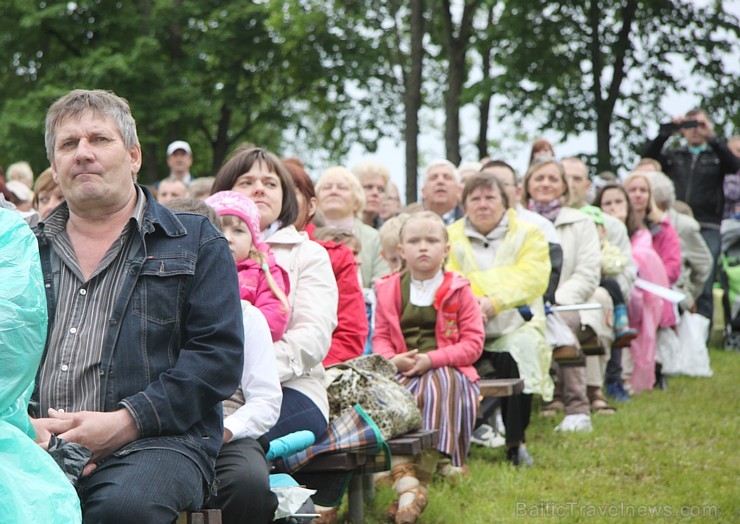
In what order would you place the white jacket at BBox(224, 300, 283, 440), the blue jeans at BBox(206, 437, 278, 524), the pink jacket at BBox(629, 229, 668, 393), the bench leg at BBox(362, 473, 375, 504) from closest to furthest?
the blue jeans at BBox(206, 437, 278, 524)
the white jacket at BBox(224, 300, 283, 440)
the bench leg at BBox(362, 473, 375, 504)
the pink jacket at BBox(629, 229, 668, 393)

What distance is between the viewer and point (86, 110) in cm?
386

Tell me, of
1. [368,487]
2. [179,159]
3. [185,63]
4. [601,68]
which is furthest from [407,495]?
[185,63]

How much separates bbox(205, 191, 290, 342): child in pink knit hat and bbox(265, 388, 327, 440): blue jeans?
0.97 ft

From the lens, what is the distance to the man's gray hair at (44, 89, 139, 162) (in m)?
3.86

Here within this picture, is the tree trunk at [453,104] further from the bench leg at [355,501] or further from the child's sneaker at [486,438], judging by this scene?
the bench leg at [355,501]

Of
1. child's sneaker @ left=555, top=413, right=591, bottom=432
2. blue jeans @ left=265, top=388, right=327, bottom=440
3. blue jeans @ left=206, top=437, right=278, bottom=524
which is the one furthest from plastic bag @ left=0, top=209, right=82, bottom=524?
child's sneaker @ left=555, top=413, right=591, bottom=432

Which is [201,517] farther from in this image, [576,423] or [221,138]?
[221,138]

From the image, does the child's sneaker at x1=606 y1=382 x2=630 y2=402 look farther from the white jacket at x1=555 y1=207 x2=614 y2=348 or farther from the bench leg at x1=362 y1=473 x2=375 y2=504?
the bench leg at x1=362 y1=473 x2=375 y2=504

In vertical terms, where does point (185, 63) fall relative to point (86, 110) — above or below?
above

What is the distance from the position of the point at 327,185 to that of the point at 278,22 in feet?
44.1

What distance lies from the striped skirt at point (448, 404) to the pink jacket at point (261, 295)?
1566 mm

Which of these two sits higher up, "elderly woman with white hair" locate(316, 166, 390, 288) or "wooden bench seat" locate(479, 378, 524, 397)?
"elderly woman with white hair" locate(316, 166, 390, 288)

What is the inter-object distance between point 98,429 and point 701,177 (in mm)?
10828

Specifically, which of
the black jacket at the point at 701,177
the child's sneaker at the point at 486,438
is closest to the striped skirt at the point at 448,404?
the child's sneaker at the point at 486,438
